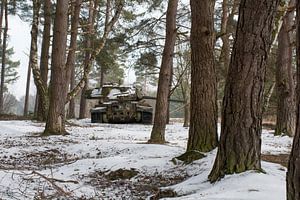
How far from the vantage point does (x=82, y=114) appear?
23938 mm

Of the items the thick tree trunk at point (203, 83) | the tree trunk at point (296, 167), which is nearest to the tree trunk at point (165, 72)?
the thick tree trunk at point (203, 83)

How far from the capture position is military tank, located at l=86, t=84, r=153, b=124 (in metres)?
18.5

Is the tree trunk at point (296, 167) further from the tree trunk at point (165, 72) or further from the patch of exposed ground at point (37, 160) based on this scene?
the tree trunk at point (165, 72)

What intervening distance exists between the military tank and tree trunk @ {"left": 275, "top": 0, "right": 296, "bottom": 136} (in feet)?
26.9

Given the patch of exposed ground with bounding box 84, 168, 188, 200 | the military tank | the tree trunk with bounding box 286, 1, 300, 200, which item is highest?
the military tank

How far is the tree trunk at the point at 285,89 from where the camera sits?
11.5 meters

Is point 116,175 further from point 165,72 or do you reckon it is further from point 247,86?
point 165,72

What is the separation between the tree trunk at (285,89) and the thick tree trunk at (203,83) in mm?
6113

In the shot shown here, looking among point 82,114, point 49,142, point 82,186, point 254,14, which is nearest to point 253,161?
point 254,14

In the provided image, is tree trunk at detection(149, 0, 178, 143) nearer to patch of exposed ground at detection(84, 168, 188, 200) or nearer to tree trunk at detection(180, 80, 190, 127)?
patch of exposed ground at detection(84, 168, 188, 200)

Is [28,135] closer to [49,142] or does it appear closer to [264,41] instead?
[49,142]

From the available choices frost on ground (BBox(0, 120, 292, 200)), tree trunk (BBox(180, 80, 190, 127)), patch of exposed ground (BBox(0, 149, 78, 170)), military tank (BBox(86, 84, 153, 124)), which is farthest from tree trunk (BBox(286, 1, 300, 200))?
military tank (BBox(86, 84, 153, 124))

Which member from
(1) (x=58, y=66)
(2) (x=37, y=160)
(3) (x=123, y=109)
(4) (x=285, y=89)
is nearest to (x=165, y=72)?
(1) (x=58, y=66)

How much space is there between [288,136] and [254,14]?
7963 mm
